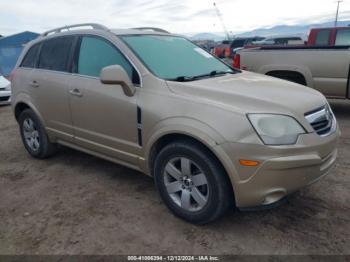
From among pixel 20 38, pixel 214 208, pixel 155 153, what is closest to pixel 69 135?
→ pixel 155 153

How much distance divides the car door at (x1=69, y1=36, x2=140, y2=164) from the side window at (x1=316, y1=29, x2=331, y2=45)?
869 cm

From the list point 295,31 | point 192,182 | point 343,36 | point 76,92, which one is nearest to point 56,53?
point 76,92

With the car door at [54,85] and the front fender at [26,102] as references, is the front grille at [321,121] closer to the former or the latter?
the car door at [54,85]

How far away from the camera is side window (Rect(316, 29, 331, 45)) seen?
33.6ft

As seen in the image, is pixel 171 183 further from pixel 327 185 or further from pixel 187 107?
pixel 327 185

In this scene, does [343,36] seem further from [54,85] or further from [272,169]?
[272,169]

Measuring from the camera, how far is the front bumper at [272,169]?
2.50 m

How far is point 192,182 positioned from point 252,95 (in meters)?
0.90

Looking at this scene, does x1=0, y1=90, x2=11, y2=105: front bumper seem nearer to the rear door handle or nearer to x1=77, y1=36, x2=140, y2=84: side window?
the rear door handle

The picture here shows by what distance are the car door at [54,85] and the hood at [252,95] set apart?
162 cm

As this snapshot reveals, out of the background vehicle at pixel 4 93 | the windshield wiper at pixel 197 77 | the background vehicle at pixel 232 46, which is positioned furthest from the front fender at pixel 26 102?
the background vehicle at pixel 232 46

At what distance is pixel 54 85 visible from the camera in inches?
162

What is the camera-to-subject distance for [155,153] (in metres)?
3.21

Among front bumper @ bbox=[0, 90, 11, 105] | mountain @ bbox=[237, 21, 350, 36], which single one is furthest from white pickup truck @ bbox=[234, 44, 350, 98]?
mountain @ bbox=[237, 21, 350, 36]
